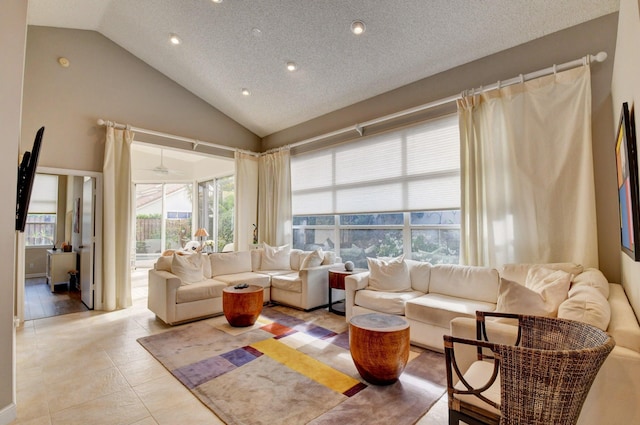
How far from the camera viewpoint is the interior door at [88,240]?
467 centimetres

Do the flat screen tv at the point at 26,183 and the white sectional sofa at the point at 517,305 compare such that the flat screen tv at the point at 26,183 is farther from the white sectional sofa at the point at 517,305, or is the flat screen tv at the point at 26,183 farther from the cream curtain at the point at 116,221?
the white sectional sofa at the point at 517,305

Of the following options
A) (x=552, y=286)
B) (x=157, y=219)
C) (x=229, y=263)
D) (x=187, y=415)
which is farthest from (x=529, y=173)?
(x=157, y=219)

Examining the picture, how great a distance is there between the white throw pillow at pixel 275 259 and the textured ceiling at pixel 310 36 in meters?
2.64

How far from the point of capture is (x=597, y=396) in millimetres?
1455

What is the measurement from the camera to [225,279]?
15.3ft

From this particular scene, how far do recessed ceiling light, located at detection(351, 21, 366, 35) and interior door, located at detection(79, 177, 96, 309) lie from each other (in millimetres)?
4436

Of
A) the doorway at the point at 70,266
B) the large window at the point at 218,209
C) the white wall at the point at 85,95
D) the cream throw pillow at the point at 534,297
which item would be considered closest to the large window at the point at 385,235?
the cream throw pillow at the point at 534,297

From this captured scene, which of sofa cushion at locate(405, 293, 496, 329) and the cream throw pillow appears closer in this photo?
the cream throw pillow

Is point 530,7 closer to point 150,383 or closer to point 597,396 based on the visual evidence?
point 597,396

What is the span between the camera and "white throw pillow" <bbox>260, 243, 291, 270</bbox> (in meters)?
5.45

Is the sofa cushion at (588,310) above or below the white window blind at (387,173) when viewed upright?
below

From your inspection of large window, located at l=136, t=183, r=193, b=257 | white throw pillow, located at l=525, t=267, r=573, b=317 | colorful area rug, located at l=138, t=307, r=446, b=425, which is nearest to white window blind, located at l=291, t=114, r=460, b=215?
white throw pillow, located at l=525, t=267, r=573, b=317

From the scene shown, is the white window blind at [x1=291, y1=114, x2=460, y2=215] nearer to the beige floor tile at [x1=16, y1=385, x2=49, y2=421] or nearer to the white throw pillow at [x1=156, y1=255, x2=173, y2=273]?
the white throw pillow at [x1=156, y1=255, x2=173, y2=273]

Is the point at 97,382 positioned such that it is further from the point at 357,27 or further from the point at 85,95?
the point at 357,27
